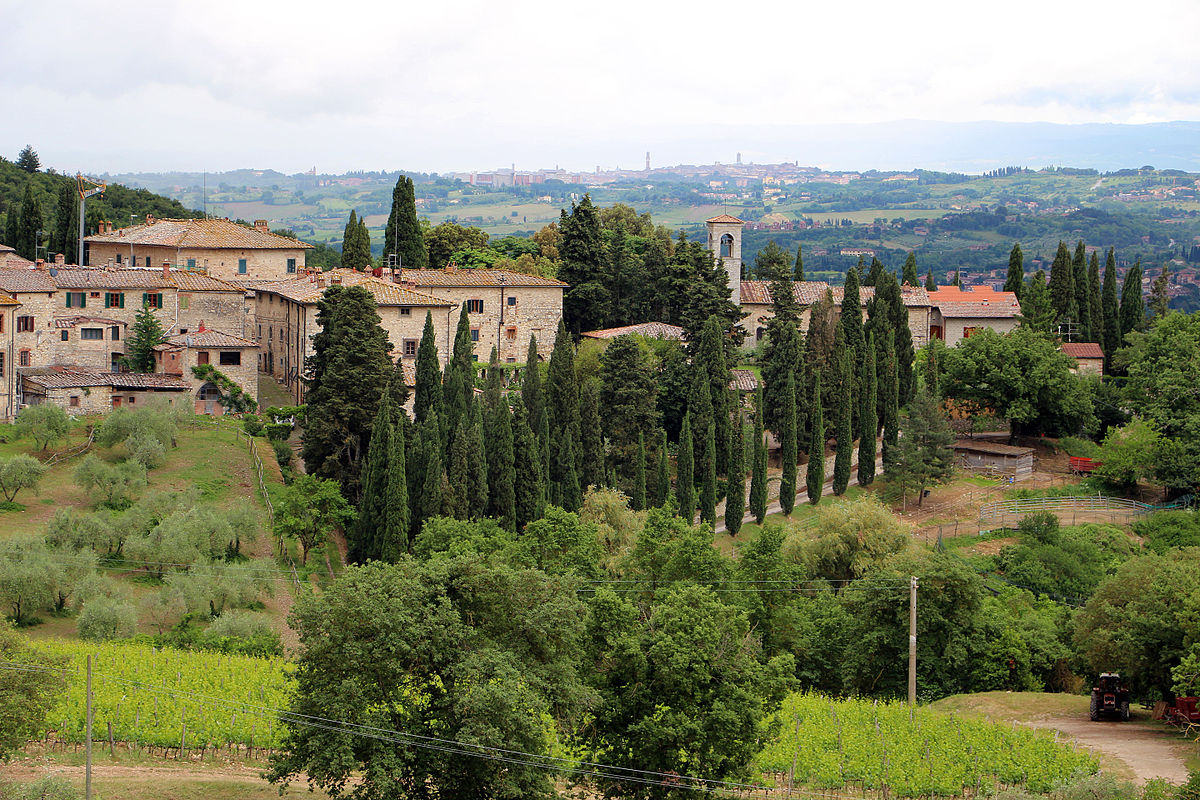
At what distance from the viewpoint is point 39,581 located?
126 feet

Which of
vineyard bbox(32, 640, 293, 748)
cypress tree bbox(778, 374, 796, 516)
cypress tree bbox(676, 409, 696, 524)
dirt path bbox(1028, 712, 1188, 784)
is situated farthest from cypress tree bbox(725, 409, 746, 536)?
vineyard bbox(32, 640, 293, 748)

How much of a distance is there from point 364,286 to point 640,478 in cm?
1563

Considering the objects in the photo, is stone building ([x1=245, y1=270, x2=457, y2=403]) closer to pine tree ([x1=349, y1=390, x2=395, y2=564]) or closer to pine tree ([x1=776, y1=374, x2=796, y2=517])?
pine tree ([x1=349, y1=390, x2=395, y2=564])

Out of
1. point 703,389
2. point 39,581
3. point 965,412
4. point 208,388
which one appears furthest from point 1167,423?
point 39,581

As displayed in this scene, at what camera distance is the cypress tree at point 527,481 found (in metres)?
52.0

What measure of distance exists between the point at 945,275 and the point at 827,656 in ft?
511

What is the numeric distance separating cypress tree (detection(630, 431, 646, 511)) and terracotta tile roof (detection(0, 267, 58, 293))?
83.9 ft

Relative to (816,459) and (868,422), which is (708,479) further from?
(868,422)

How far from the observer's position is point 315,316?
195 feet

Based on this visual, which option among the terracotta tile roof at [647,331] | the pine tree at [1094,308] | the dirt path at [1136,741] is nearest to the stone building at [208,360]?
the terracotta tile roof at [647,331]

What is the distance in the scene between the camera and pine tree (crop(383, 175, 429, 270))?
7381 centimetres

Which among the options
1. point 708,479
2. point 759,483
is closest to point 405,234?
point 708,479

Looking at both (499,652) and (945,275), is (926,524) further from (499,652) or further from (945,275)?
(945,275)

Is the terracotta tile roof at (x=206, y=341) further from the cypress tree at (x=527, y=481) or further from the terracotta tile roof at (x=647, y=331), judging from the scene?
the terracotta tile roof at (x=647, y=331)
